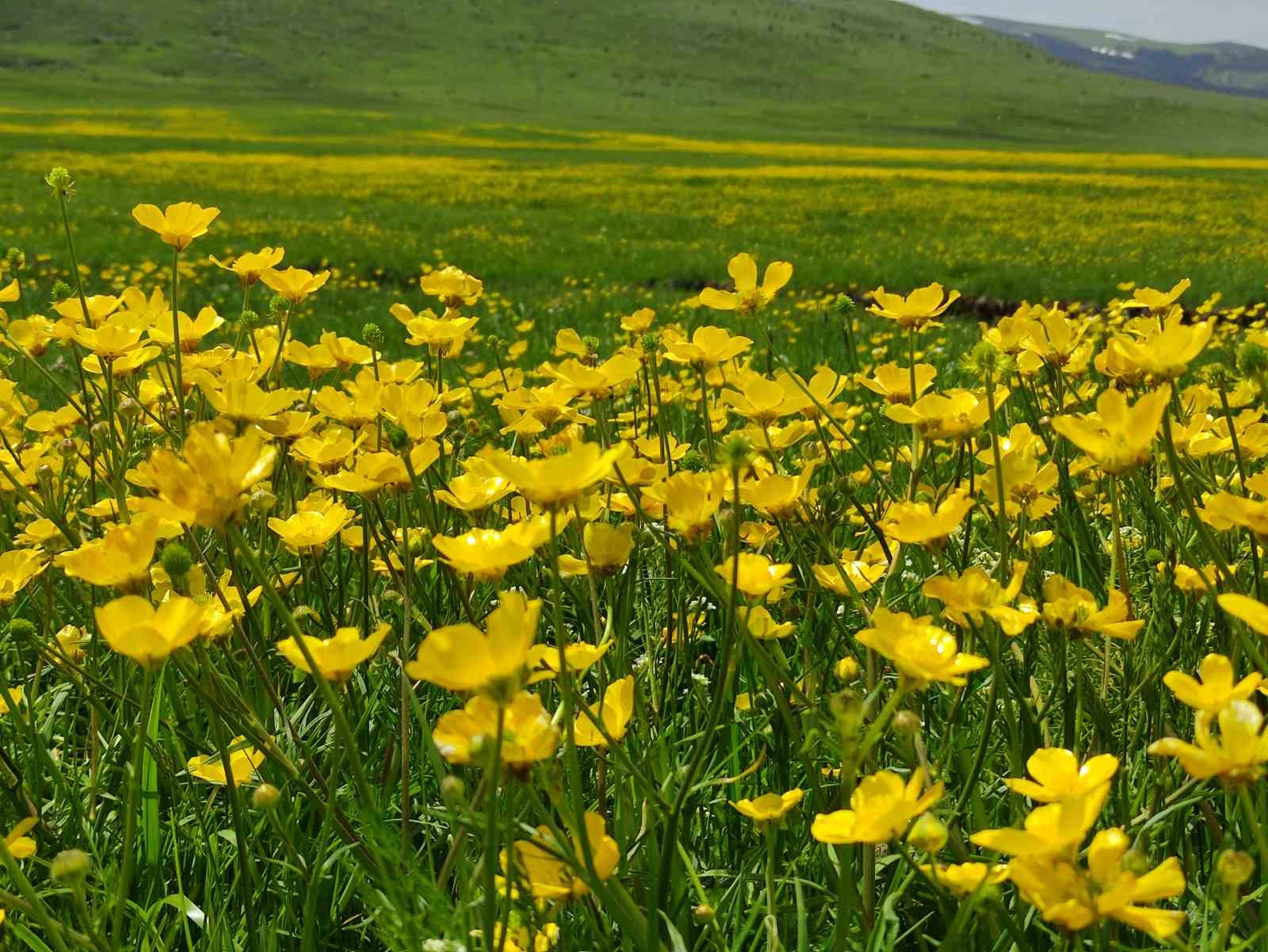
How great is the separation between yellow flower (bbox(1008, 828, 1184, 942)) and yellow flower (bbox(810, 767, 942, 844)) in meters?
0.06

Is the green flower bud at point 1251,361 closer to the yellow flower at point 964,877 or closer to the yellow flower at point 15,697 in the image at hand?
the yellow flower at point 964,877

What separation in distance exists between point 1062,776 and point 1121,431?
278mm

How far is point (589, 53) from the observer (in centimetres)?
7481

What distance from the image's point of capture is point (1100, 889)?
58 centimetres

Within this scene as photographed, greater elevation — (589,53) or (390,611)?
(589,53)

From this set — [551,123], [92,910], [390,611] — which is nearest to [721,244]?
[390,611]

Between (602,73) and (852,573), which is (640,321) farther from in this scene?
(602,73)

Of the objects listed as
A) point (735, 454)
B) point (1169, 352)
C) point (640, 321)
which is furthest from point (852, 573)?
point (640, 321)

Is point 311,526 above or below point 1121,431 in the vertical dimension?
below

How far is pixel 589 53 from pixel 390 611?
79.8 m

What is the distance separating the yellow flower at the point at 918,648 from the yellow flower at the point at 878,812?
71mm

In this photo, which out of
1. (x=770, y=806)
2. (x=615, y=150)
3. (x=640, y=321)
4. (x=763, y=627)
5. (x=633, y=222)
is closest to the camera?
(x=770, y=806)

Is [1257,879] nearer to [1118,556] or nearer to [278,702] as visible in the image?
[1118,556]

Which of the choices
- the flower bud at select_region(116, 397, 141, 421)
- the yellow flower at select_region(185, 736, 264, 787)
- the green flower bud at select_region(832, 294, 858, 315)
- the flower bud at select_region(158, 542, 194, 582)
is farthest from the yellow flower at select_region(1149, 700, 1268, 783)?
the flower bud at select_region(116, 397, 141, 421)
